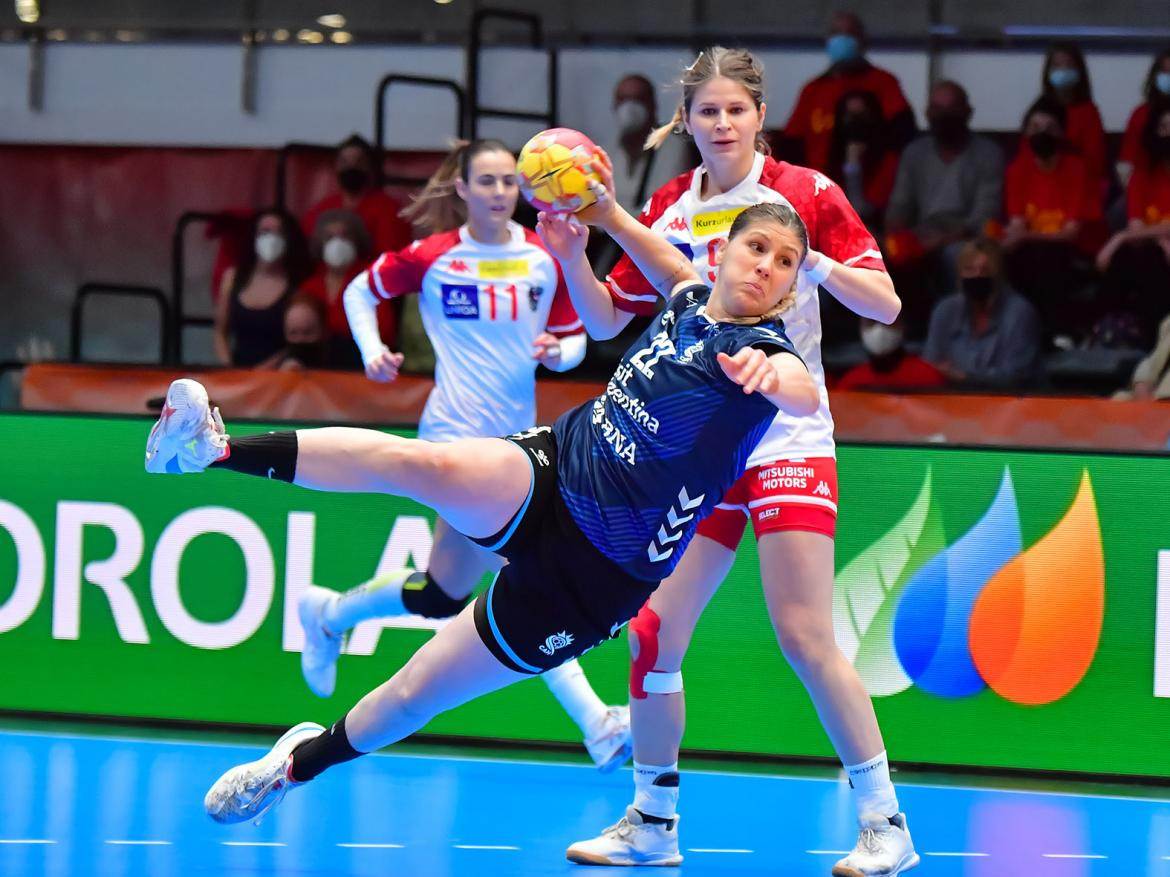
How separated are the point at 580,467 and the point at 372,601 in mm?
1948

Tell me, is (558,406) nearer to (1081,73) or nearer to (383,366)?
(383,366)

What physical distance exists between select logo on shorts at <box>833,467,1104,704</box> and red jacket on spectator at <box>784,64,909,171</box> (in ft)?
11.8

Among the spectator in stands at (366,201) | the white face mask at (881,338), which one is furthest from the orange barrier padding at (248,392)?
the white face mask at (881,338)

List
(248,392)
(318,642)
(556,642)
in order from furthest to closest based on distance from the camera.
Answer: (248,392), (318,642), (556,642)

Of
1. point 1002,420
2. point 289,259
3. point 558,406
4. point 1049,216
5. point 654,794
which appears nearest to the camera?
point 654,794

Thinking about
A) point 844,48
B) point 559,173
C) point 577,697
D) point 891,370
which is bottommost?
point 577,697

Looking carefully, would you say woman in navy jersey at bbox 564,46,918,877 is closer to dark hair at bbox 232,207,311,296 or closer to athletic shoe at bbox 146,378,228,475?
athletic shoe at bbox 146,378,228,475

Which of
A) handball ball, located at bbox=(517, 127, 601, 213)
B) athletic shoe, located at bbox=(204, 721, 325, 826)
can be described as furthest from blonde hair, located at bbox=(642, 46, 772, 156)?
athletic shoe, located at bbox=(204, 721, 325, 826)

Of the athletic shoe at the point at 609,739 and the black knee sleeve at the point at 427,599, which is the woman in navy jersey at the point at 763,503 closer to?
the athletic shoe at the point at 609,739

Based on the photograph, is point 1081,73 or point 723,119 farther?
point 1081,73

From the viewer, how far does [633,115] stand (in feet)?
30.5

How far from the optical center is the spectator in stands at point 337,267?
8.62 m

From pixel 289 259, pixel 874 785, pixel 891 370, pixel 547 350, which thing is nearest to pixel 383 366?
pixel 547 350

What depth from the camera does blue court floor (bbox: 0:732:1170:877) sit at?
179 inches
